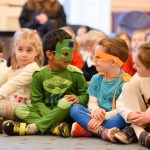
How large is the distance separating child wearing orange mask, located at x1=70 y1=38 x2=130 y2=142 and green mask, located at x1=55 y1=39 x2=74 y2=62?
0.16 metres

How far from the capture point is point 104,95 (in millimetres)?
2381

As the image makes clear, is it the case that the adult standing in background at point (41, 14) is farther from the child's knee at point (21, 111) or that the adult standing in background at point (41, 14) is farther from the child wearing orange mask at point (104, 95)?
the child wearing orange mask at point (104, 95)

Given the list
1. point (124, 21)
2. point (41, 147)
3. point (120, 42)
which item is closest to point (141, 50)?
point (120, 42)

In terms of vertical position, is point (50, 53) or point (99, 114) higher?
point (50, 53)

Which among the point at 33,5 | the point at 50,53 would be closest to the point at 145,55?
the point at 50,53

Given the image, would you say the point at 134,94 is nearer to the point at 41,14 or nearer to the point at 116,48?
the point at 116,48

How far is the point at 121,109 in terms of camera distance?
7.09 ft

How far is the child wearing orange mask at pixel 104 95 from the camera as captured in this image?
88.7 inches

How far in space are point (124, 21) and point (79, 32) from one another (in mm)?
1145

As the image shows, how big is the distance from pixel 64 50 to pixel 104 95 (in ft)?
1.08

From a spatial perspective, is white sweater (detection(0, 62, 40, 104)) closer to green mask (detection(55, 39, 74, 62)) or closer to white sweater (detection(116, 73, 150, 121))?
green mask (detection(55, 39, 74, 62))

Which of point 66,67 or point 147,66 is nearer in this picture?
point 147,66

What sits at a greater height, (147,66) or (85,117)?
(147,66)

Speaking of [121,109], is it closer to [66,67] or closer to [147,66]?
[147,66]
